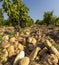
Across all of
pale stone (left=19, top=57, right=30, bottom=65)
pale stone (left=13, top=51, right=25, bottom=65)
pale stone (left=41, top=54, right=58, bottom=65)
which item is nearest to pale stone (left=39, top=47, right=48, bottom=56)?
pale stone (left=41, top=54, right=58, bottom=65)

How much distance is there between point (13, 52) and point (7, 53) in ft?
1.29

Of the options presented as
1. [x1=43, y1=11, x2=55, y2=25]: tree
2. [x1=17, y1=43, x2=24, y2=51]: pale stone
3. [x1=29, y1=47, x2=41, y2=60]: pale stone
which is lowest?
[x1=29, y1=47, x2=41, y2=60]: pale stone

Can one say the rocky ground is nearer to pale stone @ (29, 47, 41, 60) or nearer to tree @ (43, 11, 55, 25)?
pale stone @ (29, 47, 41, 60)

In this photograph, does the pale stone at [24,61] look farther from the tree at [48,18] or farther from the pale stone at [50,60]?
the tree at [48,18]

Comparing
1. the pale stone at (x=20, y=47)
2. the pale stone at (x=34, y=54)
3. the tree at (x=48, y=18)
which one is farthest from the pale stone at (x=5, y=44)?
the tree at (x=48, y=18)

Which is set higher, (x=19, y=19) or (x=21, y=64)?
(x=19, y=19)

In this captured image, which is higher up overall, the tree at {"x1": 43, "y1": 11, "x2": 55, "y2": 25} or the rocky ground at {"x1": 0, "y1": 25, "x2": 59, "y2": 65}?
the tree at {"x1": 43, "y1": 11, "x2": 55, "y2": 25}

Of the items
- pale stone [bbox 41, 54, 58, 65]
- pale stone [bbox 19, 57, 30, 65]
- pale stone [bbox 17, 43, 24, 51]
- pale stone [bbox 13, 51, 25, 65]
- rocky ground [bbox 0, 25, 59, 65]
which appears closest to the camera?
pale stone [bbox 19, 57, 30, 65]

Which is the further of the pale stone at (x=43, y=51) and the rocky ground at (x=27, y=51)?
the pale stone at (x=43, y=51)

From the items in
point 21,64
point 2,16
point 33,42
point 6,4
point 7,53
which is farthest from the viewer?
point 2,16

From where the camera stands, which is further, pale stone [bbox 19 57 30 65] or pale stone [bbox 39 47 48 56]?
pale stone [bbox 39 47 48 56]

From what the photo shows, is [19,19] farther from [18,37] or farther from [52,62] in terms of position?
[52,62]

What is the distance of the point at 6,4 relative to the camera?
29047 millimetres

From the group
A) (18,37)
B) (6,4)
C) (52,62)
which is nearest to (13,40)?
(18,37)
